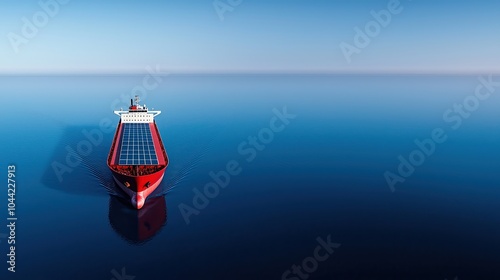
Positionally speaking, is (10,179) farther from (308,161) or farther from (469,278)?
(469,278)

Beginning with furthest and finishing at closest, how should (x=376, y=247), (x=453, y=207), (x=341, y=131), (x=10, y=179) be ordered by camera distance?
(x=341, y=131)
(x=10, y=179)
(x=453, y=207)
(x=376, y=247)

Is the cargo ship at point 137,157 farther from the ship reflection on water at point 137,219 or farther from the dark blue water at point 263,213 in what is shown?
the dark blue water at point 263,213

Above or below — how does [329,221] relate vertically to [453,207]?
above

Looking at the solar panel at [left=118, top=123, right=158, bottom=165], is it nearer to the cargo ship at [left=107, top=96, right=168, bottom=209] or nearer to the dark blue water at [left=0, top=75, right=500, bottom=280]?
the cargo ship at [left=107, top=96, right=168, bottom=209]

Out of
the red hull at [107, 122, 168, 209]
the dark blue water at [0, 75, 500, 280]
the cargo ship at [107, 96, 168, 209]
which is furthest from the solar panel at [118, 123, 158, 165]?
the dark blue water at [0, 75, 500, 280]

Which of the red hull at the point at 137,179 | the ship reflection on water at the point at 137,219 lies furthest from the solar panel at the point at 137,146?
the ship reflection on water at the point at 137,219

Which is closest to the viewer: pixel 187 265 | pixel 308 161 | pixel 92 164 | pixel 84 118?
pixel 187 265

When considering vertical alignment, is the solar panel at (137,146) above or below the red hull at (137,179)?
above

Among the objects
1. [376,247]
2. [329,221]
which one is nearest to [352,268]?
[376,247]
